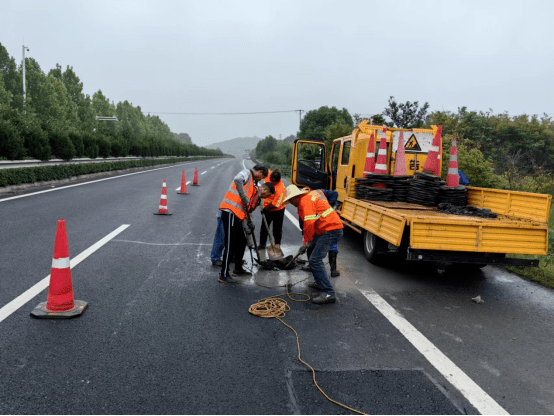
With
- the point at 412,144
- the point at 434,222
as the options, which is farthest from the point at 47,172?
the point at 434,222

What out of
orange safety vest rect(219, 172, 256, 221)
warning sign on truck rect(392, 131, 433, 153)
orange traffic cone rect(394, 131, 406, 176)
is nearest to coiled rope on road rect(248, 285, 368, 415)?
orange safety vest rect(219, 172, 256, 221)

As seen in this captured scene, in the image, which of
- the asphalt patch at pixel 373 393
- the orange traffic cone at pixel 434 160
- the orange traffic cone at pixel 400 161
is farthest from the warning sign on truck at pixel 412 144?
the asphalt patch at pixel 373 393

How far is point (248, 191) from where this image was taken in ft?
18.1

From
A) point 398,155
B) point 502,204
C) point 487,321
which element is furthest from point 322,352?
point 398,155

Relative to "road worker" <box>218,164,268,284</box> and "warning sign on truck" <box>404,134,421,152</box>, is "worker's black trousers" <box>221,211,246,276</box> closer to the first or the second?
"road worker" <box>218,164,268,284</box>

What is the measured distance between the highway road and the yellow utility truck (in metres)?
0.46

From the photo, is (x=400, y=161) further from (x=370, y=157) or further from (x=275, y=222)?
(x=275, y=222)

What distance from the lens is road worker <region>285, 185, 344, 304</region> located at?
4.61 m

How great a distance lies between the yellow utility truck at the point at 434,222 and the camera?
5043 millimetres

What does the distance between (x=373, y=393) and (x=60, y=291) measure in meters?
3.01

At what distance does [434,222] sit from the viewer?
5000mm

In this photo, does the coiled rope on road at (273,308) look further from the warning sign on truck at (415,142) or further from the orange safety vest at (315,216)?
the warning sign on truck at (415,142)

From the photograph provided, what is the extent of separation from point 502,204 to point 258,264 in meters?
3.98

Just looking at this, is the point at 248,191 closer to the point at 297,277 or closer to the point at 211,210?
the point at 297,277
